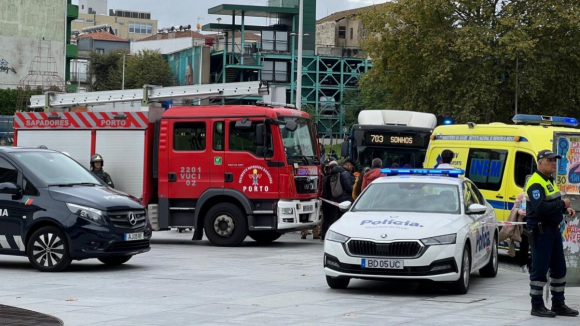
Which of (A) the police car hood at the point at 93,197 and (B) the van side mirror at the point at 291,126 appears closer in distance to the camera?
(A) the police car hood at the point at 93,197

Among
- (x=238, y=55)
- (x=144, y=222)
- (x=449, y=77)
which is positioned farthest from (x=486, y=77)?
(x=238, y=55)

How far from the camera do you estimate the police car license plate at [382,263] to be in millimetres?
12008

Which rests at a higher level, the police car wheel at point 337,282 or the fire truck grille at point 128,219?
the fire truck grille at point 128,219

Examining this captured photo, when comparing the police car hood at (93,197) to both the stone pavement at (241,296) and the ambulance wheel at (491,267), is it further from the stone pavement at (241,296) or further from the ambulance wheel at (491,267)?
the ambulance wheel at (491,267)

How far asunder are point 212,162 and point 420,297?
26.2ft

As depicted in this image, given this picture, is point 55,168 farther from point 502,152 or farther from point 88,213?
point 502,152

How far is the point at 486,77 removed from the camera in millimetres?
42531

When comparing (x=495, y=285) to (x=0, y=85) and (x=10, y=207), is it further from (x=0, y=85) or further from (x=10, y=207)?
(x=0, y=85)

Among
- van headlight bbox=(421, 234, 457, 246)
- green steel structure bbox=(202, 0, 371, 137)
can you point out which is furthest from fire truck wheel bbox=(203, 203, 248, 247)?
green steel structure bbox=(202, 0, 371, 137)

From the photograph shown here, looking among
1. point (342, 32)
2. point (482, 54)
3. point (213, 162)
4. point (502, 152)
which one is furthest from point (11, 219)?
point (342, 32)

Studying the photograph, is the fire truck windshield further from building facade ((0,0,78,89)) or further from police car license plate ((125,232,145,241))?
building facade ((0,0,78,89))

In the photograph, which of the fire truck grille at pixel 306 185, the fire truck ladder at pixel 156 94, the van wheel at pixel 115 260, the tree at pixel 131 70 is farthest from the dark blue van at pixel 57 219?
the tree at pixel 131 70

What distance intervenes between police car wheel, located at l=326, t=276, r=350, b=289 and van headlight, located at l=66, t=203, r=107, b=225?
352 centimetres

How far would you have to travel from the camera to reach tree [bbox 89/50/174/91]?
97.2 m
